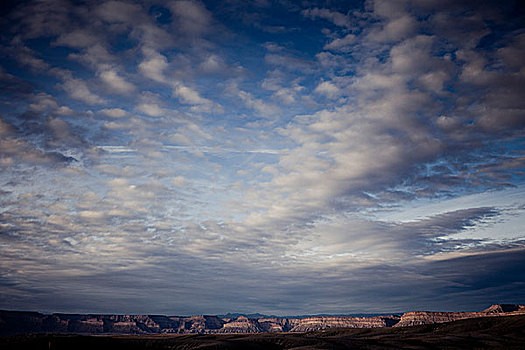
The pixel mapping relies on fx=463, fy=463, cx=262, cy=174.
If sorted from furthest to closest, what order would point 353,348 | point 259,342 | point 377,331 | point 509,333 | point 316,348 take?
point 377,331 < point 509,333 < point 259,342 < point 353,348 < point 316,348

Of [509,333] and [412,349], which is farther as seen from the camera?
[509,333]

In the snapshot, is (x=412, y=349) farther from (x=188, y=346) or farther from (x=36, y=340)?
(x=36, y=340)

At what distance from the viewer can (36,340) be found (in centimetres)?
9775

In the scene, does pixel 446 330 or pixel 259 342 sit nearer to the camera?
pixel 259 342

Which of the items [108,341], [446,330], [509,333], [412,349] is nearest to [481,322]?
[446,330]

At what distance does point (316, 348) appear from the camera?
9312 cm

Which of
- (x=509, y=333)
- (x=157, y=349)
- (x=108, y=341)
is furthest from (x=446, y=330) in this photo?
(x=108, y=341)

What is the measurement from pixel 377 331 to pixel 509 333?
190 feet

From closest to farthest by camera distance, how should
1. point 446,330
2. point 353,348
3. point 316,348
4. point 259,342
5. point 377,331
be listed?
point 316,348
point 353,348
point 259,342
point 446,330
point 377,331

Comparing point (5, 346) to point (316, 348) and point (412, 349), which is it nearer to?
point (316, 348)

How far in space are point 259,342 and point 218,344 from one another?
26.4 meters

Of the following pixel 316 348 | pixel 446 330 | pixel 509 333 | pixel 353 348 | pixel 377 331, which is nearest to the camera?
pixel 316 348

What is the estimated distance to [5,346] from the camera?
94.7 meters

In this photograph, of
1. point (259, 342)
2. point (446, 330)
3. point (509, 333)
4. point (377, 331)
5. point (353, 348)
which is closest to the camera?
point (353, 348)
